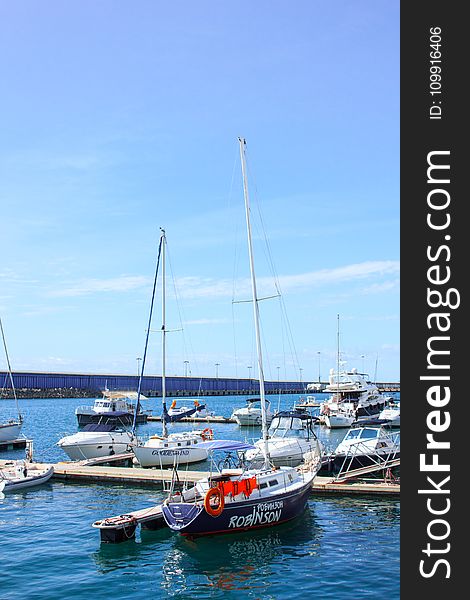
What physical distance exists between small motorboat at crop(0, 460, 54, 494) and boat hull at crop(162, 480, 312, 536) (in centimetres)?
1385

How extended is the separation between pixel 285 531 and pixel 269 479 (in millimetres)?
2259

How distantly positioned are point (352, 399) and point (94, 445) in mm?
59565

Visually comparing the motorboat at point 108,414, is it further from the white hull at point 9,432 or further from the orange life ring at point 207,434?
the orange life ring at point 207,434

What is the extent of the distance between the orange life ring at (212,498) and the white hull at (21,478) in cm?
1548

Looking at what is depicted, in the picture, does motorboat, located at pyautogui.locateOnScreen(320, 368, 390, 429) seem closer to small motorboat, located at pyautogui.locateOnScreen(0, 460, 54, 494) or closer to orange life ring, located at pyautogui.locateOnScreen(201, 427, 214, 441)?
orange life ring, located at pyautogui.locateOnScreen(201, 427, 214, 441)

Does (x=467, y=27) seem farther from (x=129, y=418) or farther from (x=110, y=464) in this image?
(x=129, y=418)

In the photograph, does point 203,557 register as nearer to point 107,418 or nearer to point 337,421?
point 107,418

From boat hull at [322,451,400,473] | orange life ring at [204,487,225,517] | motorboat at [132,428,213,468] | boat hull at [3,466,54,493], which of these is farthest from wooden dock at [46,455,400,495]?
orange life ring at [204,487,225,517]

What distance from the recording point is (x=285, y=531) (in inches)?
1031

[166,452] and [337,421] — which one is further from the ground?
[166,452]

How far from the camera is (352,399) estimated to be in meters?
97.9

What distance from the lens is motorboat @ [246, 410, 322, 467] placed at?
43.3 metres

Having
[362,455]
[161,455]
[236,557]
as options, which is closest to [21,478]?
[161,455]

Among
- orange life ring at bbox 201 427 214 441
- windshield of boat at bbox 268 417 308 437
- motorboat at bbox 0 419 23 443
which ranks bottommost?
motorboat at bbox 0 419 23 443
